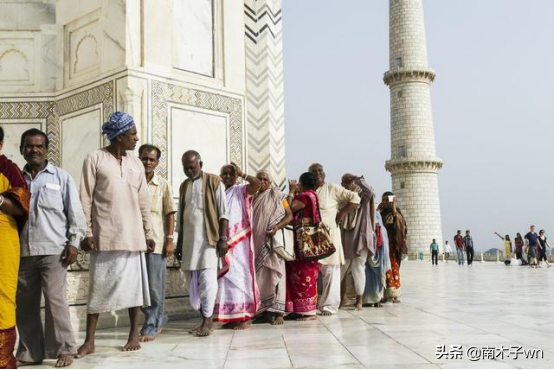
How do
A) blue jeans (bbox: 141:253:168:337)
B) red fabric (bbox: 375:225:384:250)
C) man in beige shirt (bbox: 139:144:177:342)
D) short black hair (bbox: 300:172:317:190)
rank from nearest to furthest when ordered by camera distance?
blue jeans (bbox: 141:253:168:337) → man in beige shirt (bbox: 139:144:177:342) → short black hair (bbox: 300:172:317:190) → red fabric (bbox: 375:225:384:250)

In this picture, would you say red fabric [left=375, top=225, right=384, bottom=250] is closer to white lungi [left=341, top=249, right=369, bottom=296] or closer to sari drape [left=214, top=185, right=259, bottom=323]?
white lungi [left=341, top=249, right=369, bottom=296]

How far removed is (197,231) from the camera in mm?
5000

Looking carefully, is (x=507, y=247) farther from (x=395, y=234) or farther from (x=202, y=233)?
(x=202, y=233)

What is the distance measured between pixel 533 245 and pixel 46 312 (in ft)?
61.6

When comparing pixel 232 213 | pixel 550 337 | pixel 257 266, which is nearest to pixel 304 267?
pixel 257 266

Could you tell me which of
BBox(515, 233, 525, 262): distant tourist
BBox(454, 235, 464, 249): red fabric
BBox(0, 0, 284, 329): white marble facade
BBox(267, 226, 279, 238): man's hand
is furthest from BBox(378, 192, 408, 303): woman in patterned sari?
BBox(454, 235, 464, 249): red fabric

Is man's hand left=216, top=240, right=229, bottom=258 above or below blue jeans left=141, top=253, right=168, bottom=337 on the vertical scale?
above

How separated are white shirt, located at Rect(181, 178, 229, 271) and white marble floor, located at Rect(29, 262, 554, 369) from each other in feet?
1.96

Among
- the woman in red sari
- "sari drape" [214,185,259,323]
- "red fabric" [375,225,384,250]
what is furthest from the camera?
"red fabric" [375,225,384,250]

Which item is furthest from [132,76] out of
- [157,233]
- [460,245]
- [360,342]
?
[460,245]

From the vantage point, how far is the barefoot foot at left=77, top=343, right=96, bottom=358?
3914mm

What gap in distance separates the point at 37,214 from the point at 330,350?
6.88ft

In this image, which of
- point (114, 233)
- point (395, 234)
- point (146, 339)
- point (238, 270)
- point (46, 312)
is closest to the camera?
point (46, 312)

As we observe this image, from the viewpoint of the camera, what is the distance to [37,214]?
377 cm
